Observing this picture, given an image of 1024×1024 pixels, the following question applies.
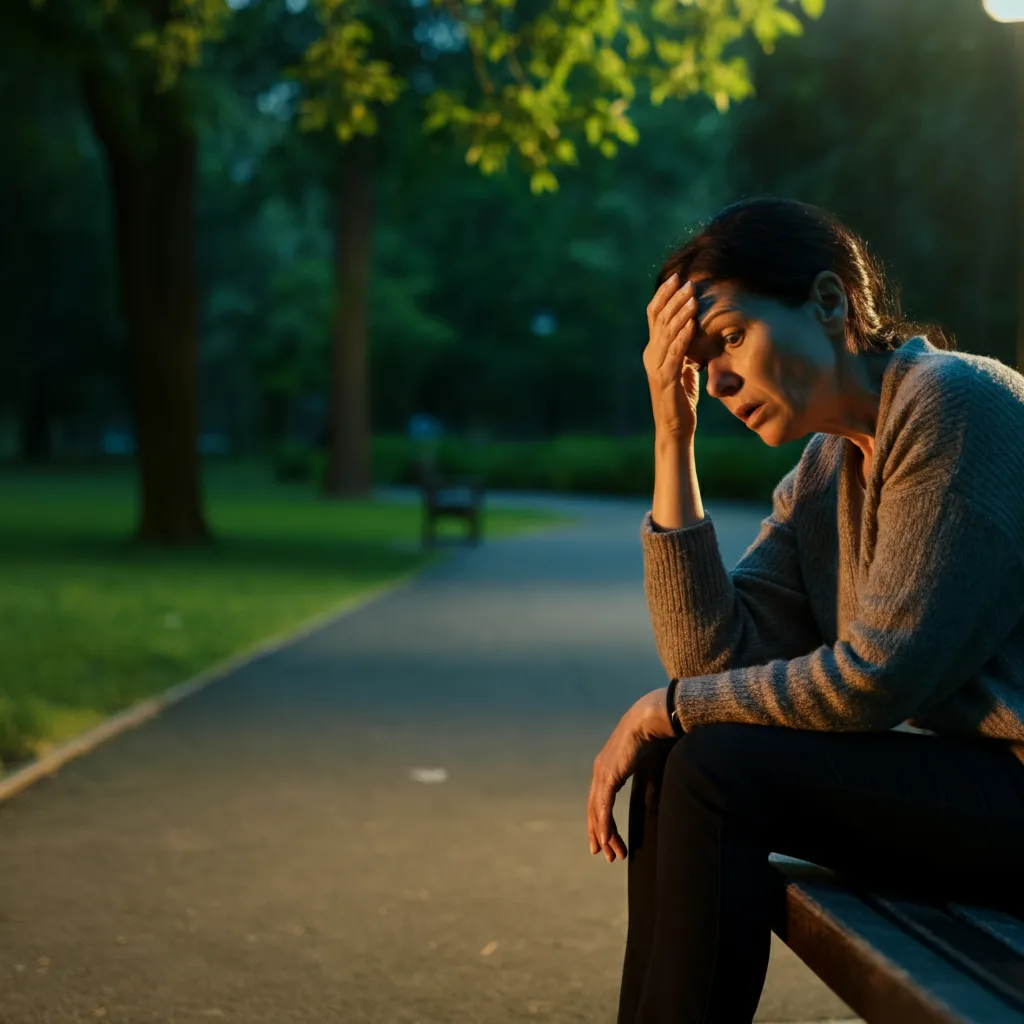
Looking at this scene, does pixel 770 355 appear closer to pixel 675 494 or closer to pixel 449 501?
pixel 675 494

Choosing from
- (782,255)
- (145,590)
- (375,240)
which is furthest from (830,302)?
(375,240)

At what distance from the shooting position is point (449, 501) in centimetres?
2267

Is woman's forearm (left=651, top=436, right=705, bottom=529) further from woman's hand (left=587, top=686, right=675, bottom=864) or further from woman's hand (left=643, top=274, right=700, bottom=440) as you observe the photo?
woman's hand (left=587, top=686, right=675, bottom=864)

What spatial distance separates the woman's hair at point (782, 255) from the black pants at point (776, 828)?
740 mm

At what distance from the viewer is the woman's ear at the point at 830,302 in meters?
2.89

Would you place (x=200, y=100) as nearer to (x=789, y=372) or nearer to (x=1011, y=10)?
(x=1011, y=10)

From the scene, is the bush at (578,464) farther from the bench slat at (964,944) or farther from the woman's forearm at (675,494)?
the bench slat at (964,944)

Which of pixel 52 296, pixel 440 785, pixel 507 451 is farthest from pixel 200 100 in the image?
pixel 52 296

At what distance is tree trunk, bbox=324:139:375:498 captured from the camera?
4038 cm

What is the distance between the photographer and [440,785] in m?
6.66

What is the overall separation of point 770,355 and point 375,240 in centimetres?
5591

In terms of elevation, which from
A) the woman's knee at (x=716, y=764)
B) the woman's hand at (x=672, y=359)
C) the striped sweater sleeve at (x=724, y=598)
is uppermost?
the woman's hand at (x=672, y=359)

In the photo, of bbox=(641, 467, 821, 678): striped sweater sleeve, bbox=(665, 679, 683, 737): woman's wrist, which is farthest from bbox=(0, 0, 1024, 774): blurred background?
bbox=(665, 679, 683, 737): woman's wrist

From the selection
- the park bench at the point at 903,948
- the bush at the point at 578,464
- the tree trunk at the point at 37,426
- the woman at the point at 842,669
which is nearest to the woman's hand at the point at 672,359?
the woman at the point at 842,669
